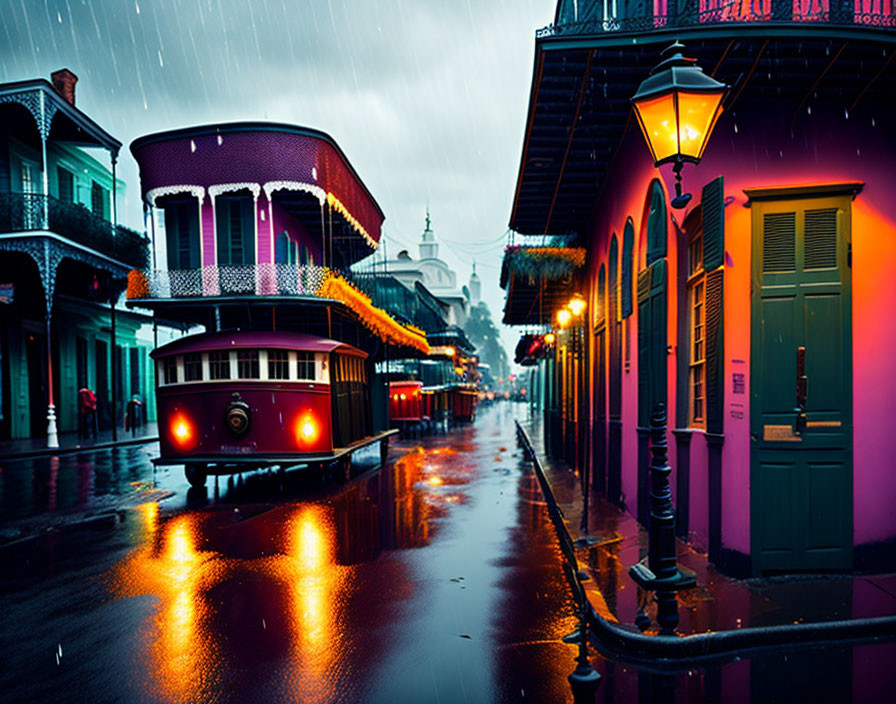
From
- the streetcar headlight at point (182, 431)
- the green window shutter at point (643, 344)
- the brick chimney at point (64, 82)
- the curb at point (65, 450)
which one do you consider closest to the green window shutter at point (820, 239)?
the green window shutter at point (643, 344)

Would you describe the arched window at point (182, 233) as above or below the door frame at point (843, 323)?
above

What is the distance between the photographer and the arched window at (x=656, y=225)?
8.02m

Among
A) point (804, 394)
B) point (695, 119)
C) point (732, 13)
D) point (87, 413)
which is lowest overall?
point (87, 413)

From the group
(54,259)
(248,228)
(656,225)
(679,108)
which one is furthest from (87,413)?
(679,108)

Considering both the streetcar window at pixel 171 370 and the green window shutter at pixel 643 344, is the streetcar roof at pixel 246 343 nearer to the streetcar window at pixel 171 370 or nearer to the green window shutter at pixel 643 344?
the streetcar window at pixel 171 370

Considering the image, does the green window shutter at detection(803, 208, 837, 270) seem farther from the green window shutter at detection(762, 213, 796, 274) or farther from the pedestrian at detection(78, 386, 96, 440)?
the pedestrian at detection(78, 386, 96, 440)

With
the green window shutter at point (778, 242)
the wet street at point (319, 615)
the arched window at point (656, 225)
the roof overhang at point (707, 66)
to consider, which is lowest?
the wet street at point (319, 615)

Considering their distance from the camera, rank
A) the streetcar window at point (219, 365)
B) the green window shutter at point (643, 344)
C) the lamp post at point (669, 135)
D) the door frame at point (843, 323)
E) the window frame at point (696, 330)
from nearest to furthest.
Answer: the lamp post at point (669, 135)
the door frame at point (843, 323)
the window frame at point (696, 330)
the green window shutter at point (643, 344)
the streetcar window at point (219, 365)

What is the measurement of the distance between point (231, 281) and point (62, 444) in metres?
8.35

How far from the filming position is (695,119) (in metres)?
4.82

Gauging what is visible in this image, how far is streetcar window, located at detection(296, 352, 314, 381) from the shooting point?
1247cm

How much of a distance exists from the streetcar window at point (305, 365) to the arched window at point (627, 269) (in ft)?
20.1

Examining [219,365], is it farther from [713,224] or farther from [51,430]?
[51,430]

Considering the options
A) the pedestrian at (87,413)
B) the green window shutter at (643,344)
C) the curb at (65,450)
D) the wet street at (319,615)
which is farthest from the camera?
the pedestrian at (87,413)
